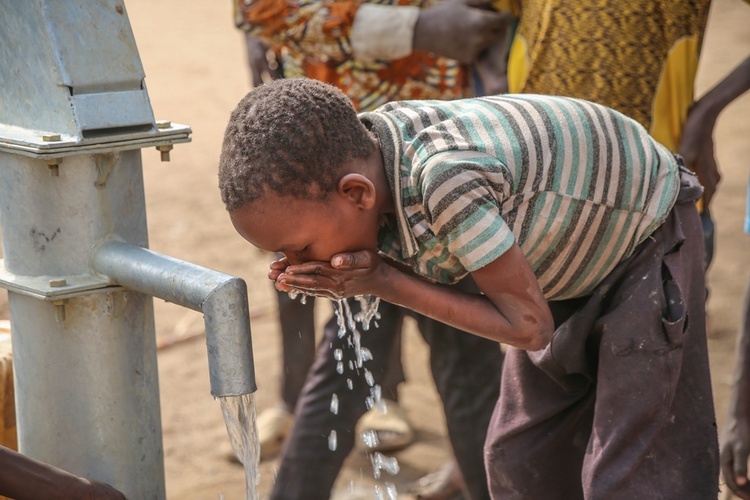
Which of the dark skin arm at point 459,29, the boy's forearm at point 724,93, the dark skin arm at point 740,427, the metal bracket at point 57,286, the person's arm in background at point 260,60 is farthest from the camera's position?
the person's arm in background at point 260,60

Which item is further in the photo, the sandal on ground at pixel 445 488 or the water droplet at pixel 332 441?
the sandal on ground at pixel 445 488

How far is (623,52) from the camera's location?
8.48 ft

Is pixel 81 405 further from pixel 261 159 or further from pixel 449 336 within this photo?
pixel 449 336

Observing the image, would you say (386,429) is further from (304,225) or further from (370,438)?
(304,225)

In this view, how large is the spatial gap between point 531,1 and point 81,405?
1642 millimetres

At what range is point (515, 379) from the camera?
2127 mm

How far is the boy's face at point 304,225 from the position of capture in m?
1.64

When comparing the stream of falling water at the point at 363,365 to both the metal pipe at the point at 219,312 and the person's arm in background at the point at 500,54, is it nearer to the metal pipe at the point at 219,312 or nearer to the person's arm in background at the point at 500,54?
the metal pipe at the point at 219,312

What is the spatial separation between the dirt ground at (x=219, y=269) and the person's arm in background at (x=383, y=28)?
1308 mm

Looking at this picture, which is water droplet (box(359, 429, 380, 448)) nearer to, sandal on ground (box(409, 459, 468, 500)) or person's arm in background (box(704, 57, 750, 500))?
sandal on ground (box(409, 459, 468, 500))

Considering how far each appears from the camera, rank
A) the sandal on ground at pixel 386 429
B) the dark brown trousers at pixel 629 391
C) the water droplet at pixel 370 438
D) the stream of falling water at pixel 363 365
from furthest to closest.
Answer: the sandal on ground at pixel 386 429 → the water droplet at pixel 370 438 → the stream of falling water at pixel 363 365 → the dark brown trousers at pixel 629 391

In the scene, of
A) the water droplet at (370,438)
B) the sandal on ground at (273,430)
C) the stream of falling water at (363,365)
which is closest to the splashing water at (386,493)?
the stream of falling water at (363,365)

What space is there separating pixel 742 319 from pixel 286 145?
4.78 feet

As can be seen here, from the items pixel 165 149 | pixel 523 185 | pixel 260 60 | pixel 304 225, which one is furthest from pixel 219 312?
pixel 260 60
